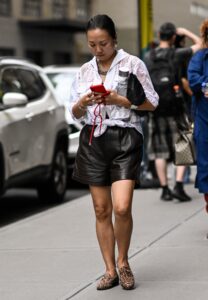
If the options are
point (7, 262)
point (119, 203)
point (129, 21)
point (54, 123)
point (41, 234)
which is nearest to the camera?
point (119, 203)

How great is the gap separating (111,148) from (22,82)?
17.1ft

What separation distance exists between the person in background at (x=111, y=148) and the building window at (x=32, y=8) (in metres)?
29.2

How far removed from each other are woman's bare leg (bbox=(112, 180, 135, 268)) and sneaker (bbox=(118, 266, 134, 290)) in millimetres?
36

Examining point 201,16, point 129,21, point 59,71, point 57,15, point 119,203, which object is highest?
point 119,203

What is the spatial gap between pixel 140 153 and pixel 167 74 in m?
4.44

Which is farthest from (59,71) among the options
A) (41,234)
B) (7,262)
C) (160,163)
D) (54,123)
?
(7,262)

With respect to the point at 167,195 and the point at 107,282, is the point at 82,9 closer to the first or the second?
the point at 167,195

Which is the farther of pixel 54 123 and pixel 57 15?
pixel 57 15

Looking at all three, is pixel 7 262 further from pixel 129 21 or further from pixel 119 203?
pixel 129 21

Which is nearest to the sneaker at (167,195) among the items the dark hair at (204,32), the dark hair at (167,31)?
the dark hair at (167,31)

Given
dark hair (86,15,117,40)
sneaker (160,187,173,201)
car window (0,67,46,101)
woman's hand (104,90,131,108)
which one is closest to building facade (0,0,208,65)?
car window (0,67,46,101)

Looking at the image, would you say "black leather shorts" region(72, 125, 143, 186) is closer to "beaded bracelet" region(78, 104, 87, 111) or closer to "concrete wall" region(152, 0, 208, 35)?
"beaded bracelet" region(78, 104, 87, 111)

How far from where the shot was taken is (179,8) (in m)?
14.1

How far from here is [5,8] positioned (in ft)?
110
